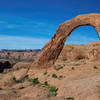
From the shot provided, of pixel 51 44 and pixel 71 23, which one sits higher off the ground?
pixel 71 23

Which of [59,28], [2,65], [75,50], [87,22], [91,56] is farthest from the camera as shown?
[2,65]

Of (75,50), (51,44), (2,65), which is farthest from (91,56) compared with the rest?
(2,65)

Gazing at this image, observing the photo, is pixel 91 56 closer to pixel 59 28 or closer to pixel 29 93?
pixel 59 28

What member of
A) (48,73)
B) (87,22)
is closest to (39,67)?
(48,73)

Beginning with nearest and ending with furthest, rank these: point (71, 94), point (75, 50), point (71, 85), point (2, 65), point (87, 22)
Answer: point (71, 94)
point (71, 85)
point (87, 22)
point (75, 50)
point (2, 65)

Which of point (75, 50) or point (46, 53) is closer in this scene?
point (46, 53)

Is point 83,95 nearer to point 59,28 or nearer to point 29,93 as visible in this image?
point 29,93

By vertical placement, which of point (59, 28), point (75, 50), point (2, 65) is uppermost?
point (59, 28)

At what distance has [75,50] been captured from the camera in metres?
30.7

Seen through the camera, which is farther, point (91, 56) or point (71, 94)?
point (91, 56)

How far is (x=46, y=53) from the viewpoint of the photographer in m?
17.8

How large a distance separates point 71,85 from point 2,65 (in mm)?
45349

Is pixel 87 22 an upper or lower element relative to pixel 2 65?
upper

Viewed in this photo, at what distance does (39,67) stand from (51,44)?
3029 millimetres
